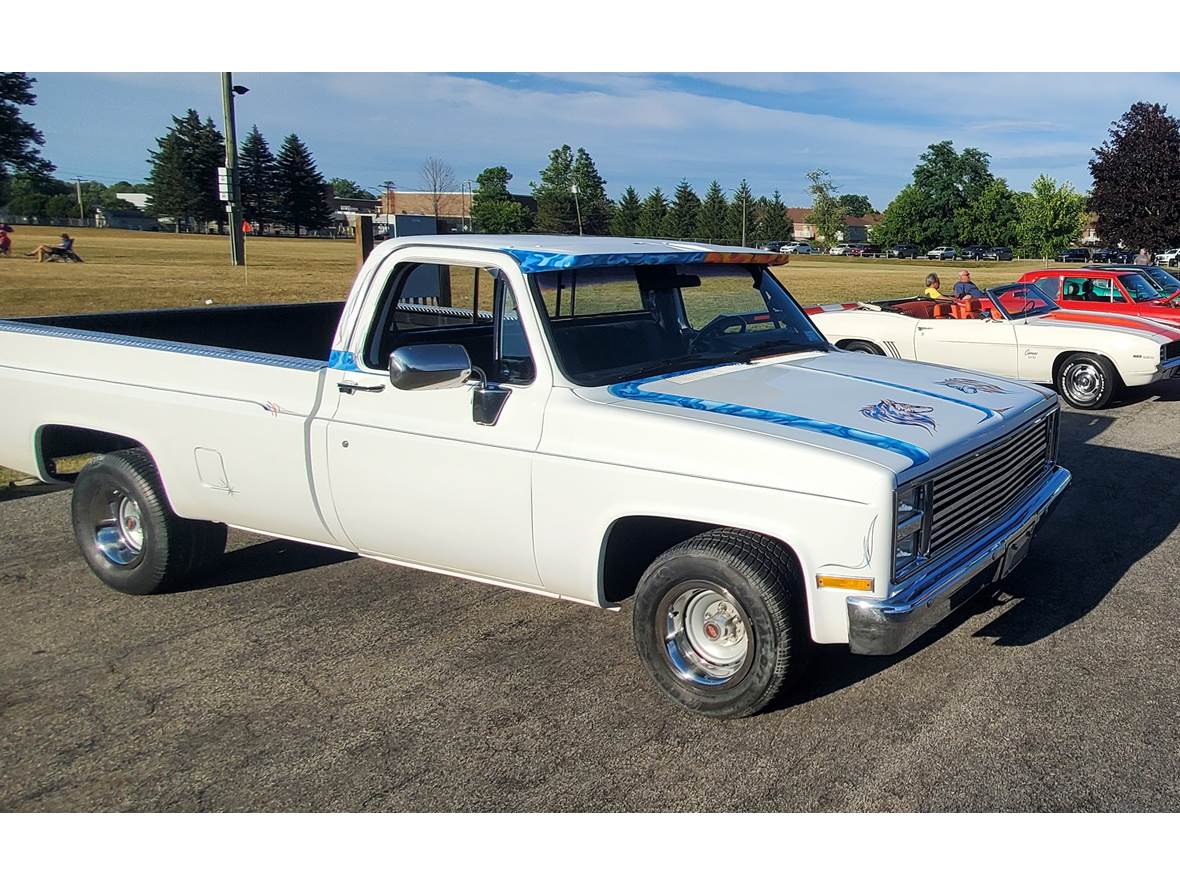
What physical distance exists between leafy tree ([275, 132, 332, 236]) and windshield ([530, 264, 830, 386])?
3711 inches

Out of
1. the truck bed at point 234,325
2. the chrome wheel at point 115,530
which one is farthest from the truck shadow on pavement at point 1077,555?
the truck bed at point 234,325

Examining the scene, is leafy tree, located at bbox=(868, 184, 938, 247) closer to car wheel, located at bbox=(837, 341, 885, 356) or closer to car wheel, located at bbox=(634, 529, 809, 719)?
car wheel, located at bbox=(837, 341, 885, 356)

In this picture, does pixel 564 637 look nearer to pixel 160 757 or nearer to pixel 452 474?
pixel 452 474

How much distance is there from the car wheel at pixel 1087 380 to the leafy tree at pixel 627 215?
46432mm

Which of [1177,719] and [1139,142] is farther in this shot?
[1139,142]

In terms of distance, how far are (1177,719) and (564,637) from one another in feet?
8.38

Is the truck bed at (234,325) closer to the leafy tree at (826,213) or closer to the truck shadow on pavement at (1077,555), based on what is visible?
the truck shadow on pavement at (1077,555)

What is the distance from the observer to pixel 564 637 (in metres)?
4.72

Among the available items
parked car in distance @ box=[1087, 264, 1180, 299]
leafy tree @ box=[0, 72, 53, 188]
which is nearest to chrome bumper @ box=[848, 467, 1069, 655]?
parked car in distance @ box=[1087, 264, 1180, 299]

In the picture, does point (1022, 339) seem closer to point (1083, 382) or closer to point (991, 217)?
point (1083, 382)

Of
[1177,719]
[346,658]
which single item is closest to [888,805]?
[1177,719]

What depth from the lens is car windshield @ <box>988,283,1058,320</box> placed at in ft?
39.4

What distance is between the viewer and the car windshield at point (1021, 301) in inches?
473

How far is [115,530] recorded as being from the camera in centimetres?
544
